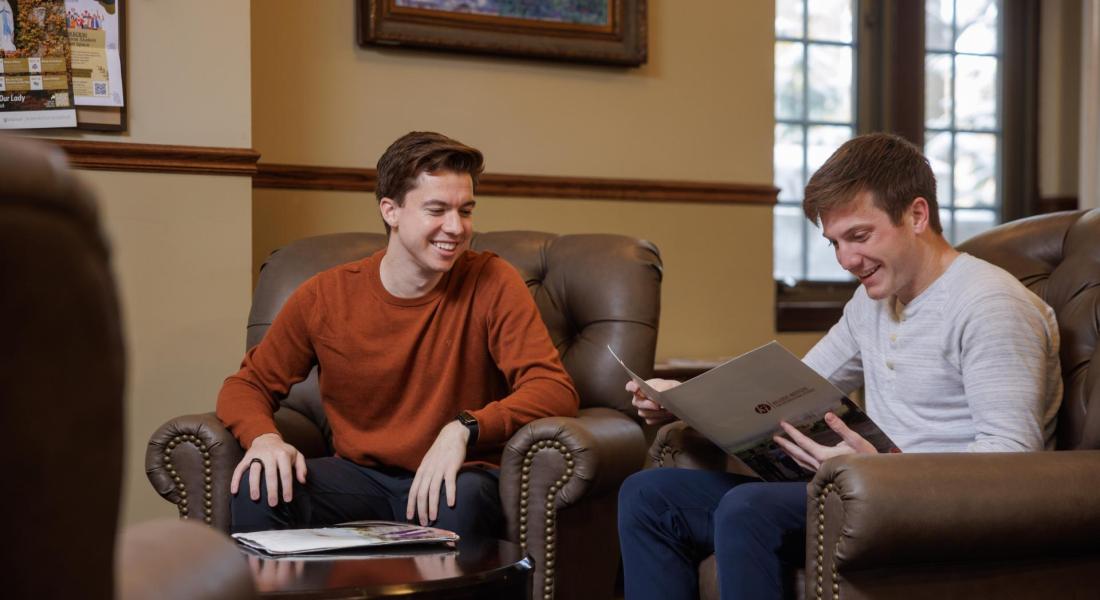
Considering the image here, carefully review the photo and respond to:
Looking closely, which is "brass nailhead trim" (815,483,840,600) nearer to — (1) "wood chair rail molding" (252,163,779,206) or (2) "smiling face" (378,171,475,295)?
(2) "smiling face" (378,171,475,295)

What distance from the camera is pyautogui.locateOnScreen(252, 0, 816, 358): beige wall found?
3.43 metres

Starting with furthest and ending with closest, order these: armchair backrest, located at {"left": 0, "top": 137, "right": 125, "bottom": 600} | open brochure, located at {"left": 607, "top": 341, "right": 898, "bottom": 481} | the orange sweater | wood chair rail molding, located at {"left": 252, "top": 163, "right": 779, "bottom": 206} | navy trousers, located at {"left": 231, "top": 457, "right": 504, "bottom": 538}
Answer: wood chair rail molding, located at {"left": 252, "top": 163, "right": 779, "bottom": 206}, the orange sweater, navy trousers, located at {"left": 231, "top": 457, "right": 504, "bottom": 538}, open brochure, located at {"left": 607, "top": 341, "right": 898, "bottom": 481}, armchair backrest, located at {"left": 0, "top": 137, "right": 125, "bottom": 600}

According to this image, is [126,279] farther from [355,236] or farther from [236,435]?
[236,435]

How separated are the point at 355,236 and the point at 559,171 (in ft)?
3.46

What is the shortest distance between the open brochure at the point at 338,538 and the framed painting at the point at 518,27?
6.22 feet

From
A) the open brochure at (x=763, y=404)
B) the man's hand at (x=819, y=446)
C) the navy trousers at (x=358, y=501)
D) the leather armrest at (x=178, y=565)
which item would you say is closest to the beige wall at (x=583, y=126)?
the navy trousers at (x=358, y=501)

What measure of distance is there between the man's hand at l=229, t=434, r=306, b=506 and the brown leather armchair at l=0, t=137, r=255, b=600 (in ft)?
5.01

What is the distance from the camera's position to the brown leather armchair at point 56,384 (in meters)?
0.56

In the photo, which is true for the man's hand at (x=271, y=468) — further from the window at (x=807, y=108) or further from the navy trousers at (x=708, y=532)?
the window at (x=807, y=108)

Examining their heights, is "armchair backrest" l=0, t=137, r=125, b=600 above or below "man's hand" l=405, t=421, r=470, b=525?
above

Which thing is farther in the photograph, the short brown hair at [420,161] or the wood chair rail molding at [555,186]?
the wood chair rail molding at [555,186]

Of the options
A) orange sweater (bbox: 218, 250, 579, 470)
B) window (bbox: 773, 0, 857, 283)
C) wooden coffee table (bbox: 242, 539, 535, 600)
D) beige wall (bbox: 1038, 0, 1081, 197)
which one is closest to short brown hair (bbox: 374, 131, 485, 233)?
orange sweater (bbox: 218, 250, 579, 470)

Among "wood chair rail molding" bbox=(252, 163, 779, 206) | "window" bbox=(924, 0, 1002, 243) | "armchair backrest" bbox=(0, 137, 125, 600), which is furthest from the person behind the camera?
"window" bbox=(924, 0, 1002, 243)

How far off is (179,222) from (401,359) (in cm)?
90
